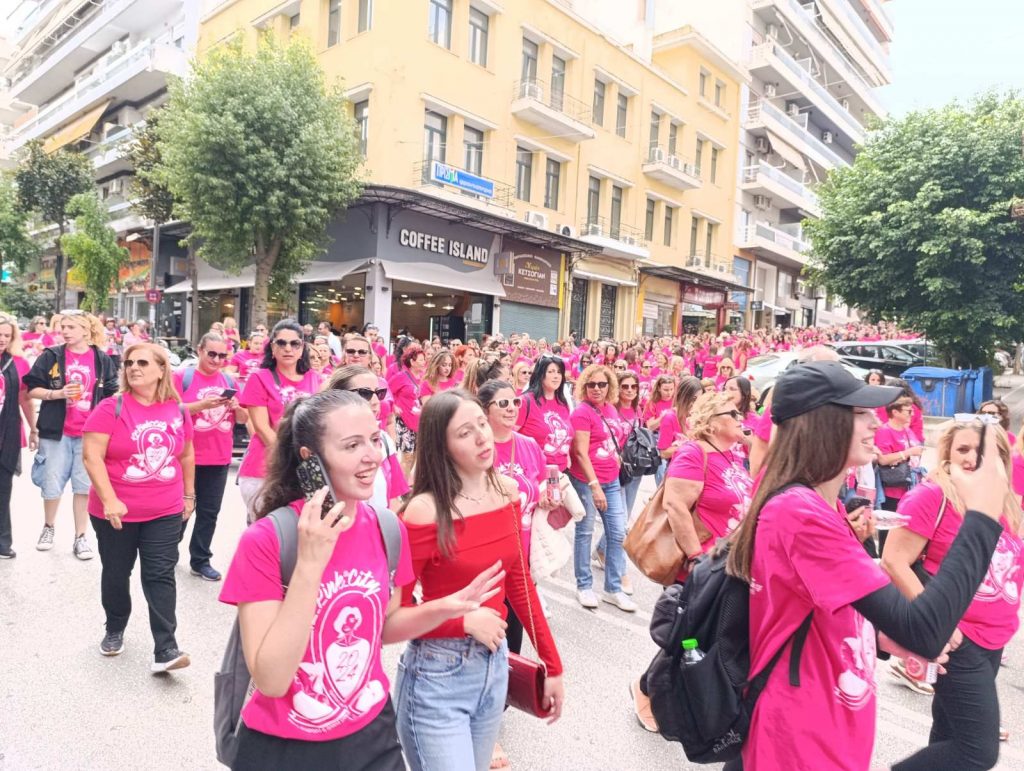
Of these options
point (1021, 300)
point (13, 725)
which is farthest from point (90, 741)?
point (1021, 300)

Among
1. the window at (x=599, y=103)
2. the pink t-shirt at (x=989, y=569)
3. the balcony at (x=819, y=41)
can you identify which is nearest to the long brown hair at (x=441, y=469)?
the pink t-shirt at (x=989, y=569)

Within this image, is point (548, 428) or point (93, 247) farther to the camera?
point (93, 247)

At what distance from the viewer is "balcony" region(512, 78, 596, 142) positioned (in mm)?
22797

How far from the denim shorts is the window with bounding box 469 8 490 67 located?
64.4 ft

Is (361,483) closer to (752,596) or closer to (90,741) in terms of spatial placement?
(752,596)

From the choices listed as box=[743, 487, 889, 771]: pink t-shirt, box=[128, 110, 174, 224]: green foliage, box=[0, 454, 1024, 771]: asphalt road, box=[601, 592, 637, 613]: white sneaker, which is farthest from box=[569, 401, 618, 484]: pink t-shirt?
box=[128, 110, 174, 224]: green foliage

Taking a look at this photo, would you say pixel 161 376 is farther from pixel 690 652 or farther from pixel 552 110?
pixel 552 110

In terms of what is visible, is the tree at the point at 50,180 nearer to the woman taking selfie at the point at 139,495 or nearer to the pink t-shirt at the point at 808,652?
the woman taking selfie at the point at 139,495

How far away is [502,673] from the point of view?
209 centimetres

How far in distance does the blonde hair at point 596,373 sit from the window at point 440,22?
18494 mm

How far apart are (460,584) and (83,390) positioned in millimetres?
4783

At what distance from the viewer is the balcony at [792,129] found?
114ft

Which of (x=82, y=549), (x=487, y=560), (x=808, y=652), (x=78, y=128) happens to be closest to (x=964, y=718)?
(x=808, y=652)

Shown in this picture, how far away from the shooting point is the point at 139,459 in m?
3.74
